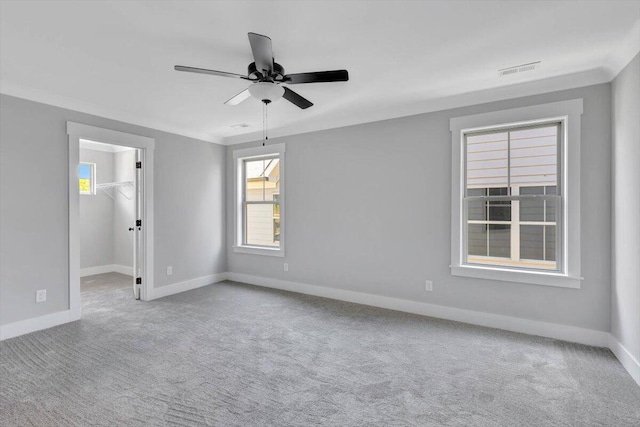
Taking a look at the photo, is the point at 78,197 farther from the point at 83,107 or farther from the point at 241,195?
the point at 241,195

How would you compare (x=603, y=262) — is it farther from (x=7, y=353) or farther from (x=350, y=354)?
(x=7, y=353)

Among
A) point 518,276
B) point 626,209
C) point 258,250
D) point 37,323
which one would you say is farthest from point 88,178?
point 626,209

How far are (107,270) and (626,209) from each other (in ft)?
26.0

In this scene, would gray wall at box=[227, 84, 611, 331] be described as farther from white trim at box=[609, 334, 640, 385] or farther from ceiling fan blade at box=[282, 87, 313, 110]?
ceiling fan blade at box=[282, 87, 313, 110]

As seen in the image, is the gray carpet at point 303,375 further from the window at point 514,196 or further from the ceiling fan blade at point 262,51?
the ceiling fan blade at point 262,51

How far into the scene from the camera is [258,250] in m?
5.24

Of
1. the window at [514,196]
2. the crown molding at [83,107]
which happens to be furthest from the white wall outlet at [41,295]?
the window at [514,196]

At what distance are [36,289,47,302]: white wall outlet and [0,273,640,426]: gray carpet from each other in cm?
40

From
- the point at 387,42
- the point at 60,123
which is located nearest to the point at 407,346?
the point at 387,42

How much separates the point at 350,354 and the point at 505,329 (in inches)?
70.1

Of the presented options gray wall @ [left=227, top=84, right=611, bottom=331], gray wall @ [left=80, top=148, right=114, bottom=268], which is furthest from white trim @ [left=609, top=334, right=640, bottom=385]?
gray wall @ [left=80, top=148, right=114, bottom=268]

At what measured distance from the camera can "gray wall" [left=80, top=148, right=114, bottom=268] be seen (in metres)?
6.02

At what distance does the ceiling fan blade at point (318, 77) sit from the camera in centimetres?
228

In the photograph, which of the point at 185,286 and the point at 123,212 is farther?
the point at 123,212
